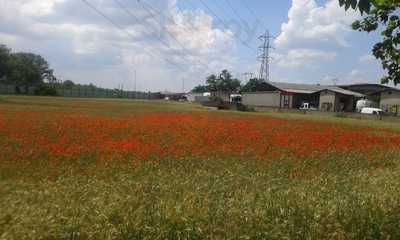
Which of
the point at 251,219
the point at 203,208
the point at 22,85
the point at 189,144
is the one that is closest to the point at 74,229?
the point at 203,208

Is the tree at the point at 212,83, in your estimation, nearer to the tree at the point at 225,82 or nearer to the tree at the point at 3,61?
the tree at the point at 225,82

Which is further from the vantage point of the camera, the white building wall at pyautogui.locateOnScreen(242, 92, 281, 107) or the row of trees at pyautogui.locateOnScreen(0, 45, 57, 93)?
the row of trees at pyautogui.locateOnScreen(0, 45, 57, 93)

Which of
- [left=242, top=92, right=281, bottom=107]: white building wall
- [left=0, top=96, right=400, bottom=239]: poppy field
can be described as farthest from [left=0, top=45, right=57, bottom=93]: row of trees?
[left=0, top=96, right=400, bottom=239]: poppy field

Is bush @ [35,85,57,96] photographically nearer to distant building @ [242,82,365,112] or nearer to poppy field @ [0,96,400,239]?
distant building @ [242,82,365,112]

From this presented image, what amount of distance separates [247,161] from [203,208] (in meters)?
6.44

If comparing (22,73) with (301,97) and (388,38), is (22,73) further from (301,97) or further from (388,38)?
(388,38)

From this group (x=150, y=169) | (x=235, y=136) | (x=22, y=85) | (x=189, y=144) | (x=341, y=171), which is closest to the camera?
(x=150, y=169)

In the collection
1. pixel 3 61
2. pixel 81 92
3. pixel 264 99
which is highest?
pixel 3 61

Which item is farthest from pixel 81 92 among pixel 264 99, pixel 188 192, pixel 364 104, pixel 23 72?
pixel 188 192

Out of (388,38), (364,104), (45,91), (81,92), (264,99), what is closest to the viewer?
(388,38)

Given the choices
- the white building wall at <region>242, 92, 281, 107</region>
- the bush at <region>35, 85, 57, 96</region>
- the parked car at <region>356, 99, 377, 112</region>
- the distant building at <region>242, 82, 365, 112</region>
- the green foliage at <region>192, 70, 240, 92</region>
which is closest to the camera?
the parked car at <region>356, 99, 377, 112</region>

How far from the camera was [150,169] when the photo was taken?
1070 cm

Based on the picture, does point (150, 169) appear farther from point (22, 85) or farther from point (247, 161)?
point (22, 85)

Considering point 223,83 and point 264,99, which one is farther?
point 223,83
